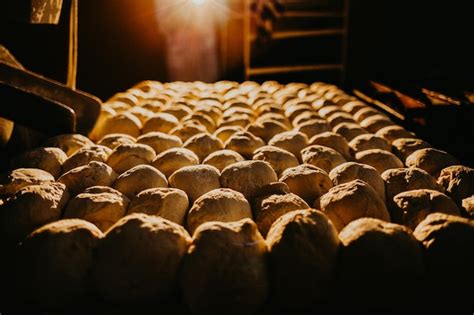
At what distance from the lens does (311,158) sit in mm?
2119

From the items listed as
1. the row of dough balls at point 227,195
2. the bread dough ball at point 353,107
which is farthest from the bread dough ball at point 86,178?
the bread dough ball at point 353,107

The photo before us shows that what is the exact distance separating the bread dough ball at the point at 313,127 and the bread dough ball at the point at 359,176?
782mm

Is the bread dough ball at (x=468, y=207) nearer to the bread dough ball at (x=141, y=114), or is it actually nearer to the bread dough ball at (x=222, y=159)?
the bread dough ball at (x=222, y=159)

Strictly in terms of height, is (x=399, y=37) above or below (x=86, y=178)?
above

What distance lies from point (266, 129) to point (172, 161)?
0.89 meters

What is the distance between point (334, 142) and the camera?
→ 7.79 feet

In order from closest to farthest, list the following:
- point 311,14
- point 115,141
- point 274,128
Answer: point 115,141
point 274,128
point 311,14

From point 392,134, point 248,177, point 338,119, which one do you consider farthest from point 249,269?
point 338,119

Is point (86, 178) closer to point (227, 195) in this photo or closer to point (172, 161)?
point (172, 161)

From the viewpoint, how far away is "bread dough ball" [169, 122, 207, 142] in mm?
2607

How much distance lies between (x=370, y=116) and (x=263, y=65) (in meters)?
4.44

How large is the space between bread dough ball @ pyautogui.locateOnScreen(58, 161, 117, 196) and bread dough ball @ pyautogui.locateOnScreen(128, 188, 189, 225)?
0.30 m

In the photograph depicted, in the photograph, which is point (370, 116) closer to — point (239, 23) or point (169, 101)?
point (169, 101)

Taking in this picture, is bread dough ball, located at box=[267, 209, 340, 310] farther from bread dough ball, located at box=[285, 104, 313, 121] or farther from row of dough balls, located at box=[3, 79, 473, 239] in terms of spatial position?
bread dough ball, located at box=[285, 104, 313, 121]
